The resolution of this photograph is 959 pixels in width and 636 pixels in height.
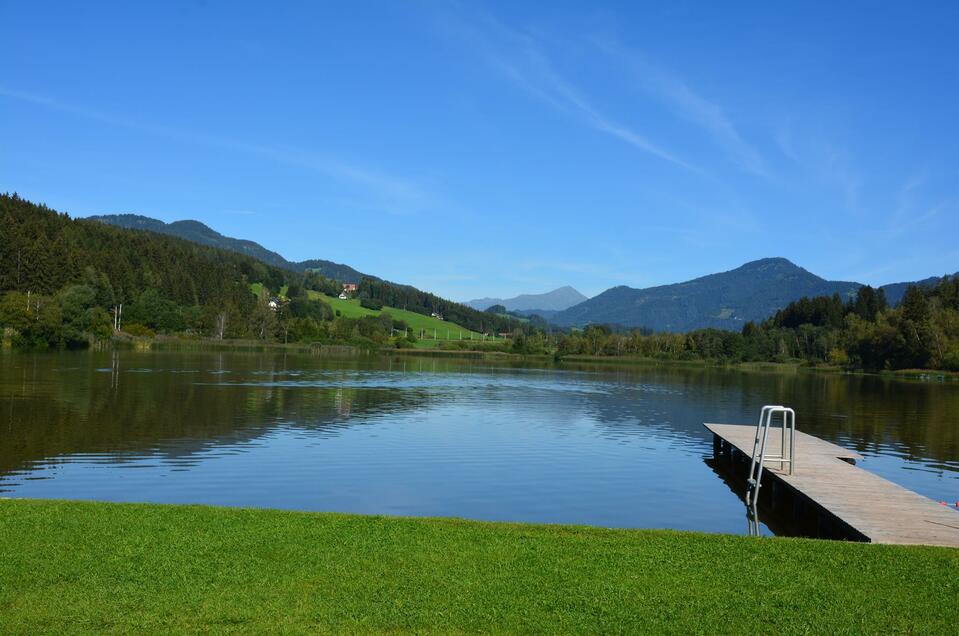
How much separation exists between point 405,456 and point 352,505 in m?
7.74

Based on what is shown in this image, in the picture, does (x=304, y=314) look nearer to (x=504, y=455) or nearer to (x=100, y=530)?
(x=504, y=455)

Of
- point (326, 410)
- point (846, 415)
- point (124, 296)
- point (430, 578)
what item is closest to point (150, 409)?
point (326, 410)

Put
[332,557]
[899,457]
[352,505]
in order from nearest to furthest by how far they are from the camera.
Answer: [332,557], [352,505], [899,457]

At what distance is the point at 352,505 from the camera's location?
17.6m

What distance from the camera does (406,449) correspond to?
1057 inches

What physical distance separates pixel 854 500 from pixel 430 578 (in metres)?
11.1

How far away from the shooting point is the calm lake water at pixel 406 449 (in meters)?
18.3

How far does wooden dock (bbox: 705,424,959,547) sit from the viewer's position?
43.9ft

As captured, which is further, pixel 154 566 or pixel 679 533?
pixel 679 533

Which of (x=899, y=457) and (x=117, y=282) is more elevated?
(x=117, y=282)

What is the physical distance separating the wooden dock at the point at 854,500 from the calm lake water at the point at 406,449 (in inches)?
50.6

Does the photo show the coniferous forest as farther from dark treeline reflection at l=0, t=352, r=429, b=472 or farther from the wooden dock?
the wooden dock

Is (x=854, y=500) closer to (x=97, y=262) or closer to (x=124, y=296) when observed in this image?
(x=124, y=296)

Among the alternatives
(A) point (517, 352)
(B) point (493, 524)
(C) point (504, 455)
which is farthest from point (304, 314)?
(B) point (493, 524)
